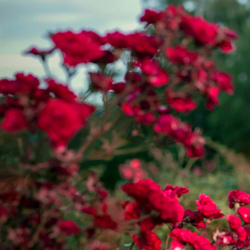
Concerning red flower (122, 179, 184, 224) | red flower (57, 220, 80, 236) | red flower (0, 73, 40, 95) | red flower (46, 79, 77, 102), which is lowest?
red flower (57, 220, 80, 236)

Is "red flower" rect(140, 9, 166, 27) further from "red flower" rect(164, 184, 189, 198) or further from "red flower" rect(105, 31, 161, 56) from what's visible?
"red flower" rect(164, 184, 189, 198)

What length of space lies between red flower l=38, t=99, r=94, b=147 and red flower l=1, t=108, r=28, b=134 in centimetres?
7

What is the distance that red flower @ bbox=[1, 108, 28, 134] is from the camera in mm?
1464

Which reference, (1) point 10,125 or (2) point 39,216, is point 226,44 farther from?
(2) point 39,216

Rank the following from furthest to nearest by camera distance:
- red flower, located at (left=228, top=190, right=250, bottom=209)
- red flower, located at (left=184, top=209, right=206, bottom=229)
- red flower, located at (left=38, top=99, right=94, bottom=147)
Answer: red flower, located at (left=228, top=190, right=250, bottom=209) → red flower, located at (left=184, top=209, right=206, bottom=229) → red flower, located at (left=38, top=99, right=94, bottom=147)

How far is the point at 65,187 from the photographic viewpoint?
163 cm

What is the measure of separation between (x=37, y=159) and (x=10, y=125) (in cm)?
23

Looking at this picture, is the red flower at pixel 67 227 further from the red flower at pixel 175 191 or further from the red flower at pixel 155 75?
the red flower at pixel 175 191

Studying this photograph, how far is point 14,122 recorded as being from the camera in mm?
1480

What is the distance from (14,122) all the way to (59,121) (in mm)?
153

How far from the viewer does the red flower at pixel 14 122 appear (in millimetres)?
1464

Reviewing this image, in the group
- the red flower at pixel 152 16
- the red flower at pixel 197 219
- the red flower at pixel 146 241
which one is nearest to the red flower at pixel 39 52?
the red flower at pixel 152 16

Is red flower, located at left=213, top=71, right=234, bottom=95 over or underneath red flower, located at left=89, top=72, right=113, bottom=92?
over

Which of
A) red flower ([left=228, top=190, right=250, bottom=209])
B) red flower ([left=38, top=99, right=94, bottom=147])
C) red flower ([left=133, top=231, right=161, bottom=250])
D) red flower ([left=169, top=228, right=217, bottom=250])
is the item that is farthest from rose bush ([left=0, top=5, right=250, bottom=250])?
red flower ([left=228, top=190, right=250, bottom=209])
